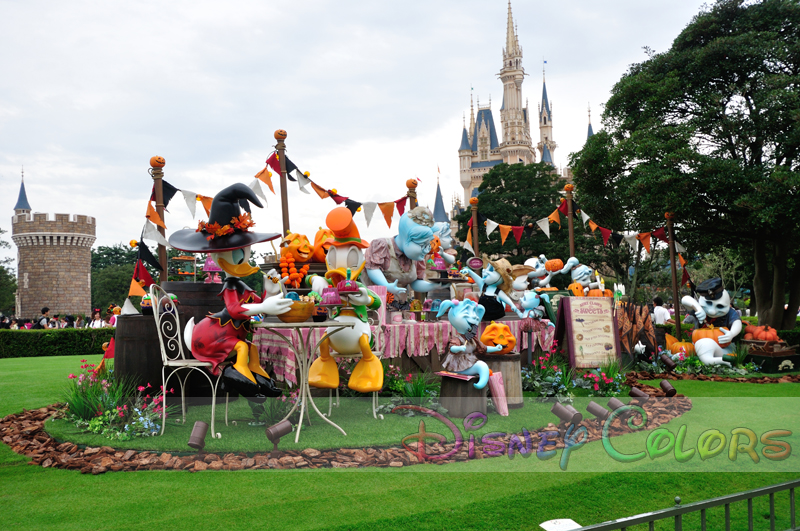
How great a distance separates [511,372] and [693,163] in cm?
873

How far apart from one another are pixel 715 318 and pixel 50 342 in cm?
1609

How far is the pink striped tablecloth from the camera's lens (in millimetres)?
5629

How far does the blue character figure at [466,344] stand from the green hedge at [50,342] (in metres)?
13.4

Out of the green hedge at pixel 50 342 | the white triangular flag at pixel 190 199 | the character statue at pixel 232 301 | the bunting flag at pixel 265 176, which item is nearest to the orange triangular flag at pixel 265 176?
the bunting flag at pixel 265 176

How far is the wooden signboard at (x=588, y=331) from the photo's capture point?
682 centimetres

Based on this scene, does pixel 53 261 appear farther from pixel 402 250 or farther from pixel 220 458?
pixel 220 458

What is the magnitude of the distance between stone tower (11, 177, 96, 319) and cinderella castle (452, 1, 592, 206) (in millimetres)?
41097

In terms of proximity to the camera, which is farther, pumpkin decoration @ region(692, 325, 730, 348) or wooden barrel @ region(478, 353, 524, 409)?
pumpkin decoration @ region(692, 325, 730, 348)

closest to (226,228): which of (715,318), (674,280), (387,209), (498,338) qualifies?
(498,338)

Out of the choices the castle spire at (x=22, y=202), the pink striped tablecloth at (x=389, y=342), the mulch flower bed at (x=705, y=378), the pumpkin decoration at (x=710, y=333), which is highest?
the castle spire at (x=22, y=202)

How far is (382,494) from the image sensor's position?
10.9 ft

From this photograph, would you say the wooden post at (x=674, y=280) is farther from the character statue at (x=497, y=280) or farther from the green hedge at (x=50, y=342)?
the green hedge at (x=50, y=342)

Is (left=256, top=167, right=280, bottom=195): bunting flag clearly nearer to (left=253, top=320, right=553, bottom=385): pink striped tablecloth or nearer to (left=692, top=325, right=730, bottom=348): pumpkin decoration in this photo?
(left=253, top=320, right=553, bottom=385): pink striped tablecloth

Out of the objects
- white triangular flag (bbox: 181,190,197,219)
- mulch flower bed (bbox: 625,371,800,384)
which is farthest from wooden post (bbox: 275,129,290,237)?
mulch flower bed (bbox: 625,371,800,384)
